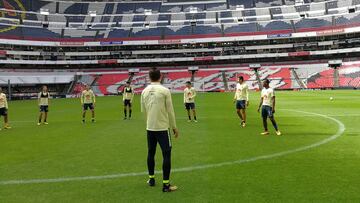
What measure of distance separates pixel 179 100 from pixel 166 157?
3541cm

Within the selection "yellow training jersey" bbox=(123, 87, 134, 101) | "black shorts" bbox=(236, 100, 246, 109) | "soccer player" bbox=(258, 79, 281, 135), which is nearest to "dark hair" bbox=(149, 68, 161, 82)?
"soccer player" bbox=(258, 79, 281, 135)

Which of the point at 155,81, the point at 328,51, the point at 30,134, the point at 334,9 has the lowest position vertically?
the point at 30,134

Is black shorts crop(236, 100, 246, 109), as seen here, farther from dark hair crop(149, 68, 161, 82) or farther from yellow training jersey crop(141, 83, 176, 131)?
dark hair crop(149, 68, 161, 82)

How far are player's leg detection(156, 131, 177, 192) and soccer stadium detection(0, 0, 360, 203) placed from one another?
2cm

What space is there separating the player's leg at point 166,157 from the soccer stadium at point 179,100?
2cm

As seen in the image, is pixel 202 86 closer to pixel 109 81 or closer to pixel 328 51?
pixel 109 81

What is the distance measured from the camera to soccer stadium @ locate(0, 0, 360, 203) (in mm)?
6961

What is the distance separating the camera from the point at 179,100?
42.2 metres

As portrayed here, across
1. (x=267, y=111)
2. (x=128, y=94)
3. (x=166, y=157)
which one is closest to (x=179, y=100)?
(x=128, y=94)

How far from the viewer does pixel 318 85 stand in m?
66.4

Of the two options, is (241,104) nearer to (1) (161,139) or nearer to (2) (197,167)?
(2) (197,167)

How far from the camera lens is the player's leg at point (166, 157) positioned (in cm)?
668

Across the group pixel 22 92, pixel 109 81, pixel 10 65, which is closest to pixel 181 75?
pixel 109 81

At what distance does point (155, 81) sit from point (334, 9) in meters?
85.9
